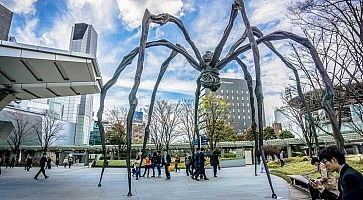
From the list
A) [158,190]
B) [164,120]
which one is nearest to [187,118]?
[164,120]

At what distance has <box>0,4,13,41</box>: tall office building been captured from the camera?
20094 mm

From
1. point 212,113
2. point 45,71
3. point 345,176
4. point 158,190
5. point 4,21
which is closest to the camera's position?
point 345,176

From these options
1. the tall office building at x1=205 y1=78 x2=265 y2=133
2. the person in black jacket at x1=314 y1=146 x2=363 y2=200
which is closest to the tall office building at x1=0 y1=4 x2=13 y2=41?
the person in black jacket at x1=314 y1=146 x2=363 y2=200

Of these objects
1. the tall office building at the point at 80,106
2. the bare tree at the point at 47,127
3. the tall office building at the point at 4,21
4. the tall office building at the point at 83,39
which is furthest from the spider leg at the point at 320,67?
the tall office building at the point at 83,39

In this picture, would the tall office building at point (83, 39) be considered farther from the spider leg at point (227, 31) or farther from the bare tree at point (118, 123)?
the spider leg at point (227, 31)

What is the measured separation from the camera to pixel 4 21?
67.5 feet

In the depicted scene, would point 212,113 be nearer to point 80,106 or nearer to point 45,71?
point 45,71

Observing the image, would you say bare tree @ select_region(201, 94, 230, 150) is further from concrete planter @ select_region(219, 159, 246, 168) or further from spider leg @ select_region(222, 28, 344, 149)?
spider leg @ select_region(222, 28, 344, 149)

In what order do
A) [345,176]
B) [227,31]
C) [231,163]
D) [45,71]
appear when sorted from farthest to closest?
[231,163]
[45,71]
[227,31]
[345,176]

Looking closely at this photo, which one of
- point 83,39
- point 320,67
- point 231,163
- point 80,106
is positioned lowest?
point 231,163

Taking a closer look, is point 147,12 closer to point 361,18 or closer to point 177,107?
point 361,18

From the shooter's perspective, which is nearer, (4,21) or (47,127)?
(4,21)

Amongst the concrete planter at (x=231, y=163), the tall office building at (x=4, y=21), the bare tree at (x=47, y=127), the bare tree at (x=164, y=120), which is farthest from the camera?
the bare tree at (x=47, y=127)

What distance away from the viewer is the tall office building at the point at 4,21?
2009 centimetres
